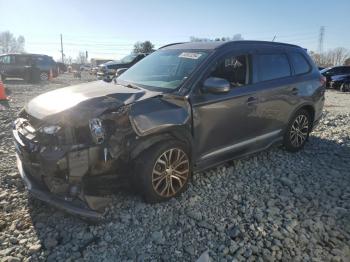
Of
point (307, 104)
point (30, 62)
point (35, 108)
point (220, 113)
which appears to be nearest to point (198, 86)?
point (220, 113)

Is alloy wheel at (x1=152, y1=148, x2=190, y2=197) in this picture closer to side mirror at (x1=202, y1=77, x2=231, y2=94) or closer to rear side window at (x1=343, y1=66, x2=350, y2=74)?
side mirror at (x1=202, y1=77, x2=231, y2=94)

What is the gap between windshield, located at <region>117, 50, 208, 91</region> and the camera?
425cm

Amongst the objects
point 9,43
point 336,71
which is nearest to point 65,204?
point 336,71

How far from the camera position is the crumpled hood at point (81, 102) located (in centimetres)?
342

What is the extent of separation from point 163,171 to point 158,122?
59cm

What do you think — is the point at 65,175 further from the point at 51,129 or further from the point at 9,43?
the point at 9,43

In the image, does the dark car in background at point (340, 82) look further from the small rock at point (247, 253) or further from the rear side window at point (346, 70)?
the small rock at point (247, 253)

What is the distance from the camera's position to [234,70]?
4637 millimetres

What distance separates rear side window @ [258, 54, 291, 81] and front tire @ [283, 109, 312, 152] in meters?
0.80

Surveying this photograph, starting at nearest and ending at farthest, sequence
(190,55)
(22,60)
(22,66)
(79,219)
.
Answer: (79,219) → (190,55) → (22,66) → (22,60)

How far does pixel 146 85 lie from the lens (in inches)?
172

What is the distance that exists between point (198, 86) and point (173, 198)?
1.39 m

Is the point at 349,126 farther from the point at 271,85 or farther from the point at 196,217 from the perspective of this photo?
the point at 196,217

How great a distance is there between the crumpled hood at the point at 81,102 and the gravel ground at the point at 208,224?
1111mm
